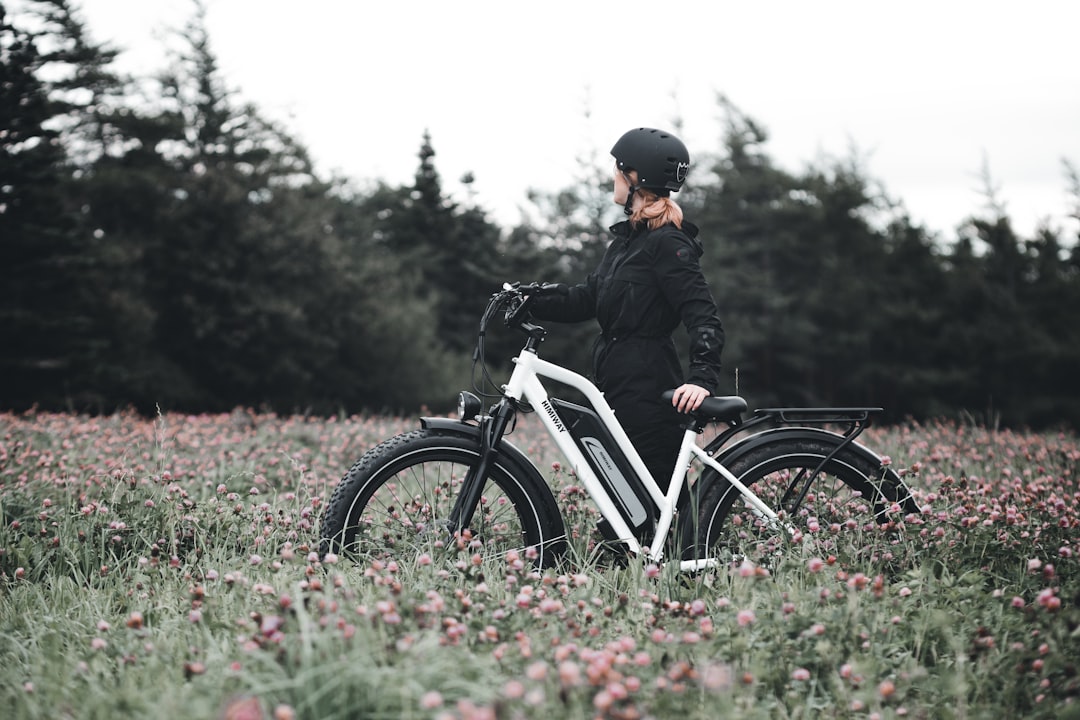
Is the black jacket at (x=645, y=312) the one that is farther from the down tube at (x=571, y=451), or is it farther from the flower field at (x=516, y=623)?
the flower field at (x=516, y=623)

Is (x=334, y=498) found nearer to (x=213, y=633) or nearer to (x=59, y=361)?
(x=213, y=633)

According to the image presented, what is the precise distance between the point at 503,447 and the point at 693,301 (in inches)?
40.1

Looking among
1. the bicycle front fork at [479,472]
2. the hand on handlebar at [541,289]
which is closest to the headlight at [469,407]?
the bicycle front fork at [479,472]

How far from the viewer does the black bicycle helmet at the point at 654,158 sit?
3.74m

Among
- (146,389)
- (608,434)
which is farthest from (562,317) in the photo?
(146,389)

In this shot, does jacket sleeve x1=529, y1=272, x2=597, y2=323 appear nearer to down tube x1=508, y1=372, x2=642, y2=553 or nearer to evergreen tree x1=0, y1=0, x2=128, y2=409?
down tube x1=508, y1=372, x2=642, y2=553

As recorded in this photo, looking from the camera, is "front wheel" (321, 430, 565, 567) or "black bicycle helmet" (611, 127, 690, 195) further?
"black bicycle helmet" (611, 127, 690, 195)

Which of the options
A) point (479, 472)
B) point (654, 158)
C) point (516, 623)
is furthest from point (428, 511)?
point (654, 158)

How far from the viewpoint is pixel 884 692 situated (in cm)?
218

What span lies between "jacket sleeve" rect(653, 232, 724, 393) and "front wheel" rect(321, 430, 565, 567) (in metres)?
0.85

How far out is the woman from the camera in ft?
12.2

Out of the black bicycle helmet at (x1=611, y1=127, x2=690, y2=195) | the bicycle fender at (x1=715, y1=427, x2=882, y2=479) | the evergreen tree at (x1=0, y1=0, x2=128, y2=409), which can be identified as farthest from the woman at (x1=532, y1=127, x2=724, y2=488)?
the evergreen tree at (x1=0, y1=0, x2=128, y2=409)

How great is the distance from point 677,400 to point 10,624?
8.65ft

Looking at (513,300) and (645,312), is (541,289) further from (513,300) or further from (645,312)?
(645,312)
